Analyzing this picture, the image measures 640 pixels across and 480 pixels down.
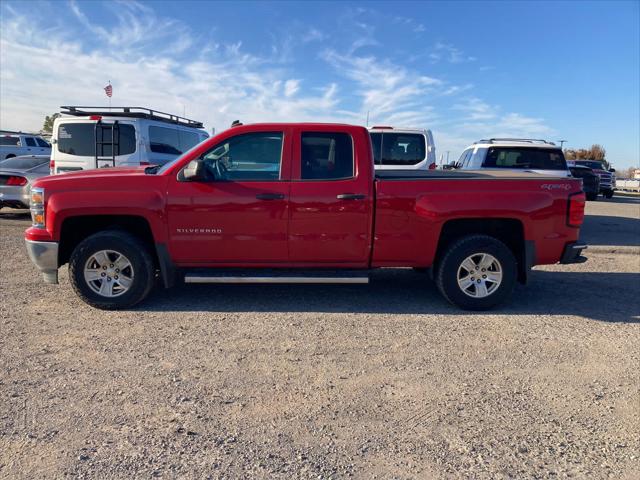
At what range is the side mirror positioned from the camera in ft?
15.7

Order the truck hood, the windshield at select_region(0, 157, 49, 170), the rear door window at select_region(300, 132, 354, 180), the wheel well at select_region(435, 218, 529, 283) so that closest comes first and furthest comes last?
the truck hood → the rear door window at select_region(300, 132, 354, 180) → the wheel well at select_region(435, 218, 529, 283) → the windshield at select_region(0, 157, 49, 170)

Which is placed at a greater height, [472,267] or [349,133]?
[349,133]

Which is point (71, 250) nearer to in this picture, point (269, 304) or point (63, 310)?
point (63, 310)

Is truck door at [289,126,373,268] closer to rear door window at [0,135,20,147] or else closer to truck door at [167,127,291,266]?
truck door at [167,127,291,266]

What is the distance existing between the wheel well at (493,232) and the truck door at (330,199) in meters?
0.93

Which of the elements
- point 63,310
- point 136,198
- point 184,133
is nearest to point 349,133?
point 136,198

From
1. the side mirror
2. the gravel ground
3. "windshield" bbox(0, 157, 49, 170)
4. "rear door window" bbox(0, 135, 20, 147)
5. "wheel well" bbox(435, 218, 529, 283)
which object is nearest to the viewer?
the gravel ground

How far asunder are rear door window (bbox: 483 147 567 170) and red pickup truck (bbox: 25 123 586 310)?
18.5 ft

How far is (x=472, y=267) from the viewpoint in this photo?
526 centimetres

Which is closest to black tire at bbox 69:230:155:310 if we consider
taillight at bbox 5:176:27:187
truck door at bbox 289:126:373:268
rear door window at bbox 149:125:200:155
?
truck door at bbox 289:126:373:268

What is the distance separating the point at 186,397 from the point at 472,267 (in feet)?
10.9

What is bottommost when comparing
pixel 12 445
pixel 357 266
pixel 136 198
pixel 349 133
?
pixel 12 445

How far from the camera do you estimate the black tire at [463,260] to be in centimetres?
518

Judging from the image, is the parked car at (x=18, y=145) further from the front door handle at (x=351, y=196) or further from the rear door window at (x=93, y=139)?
the front door handle at (x=351, y=196)
